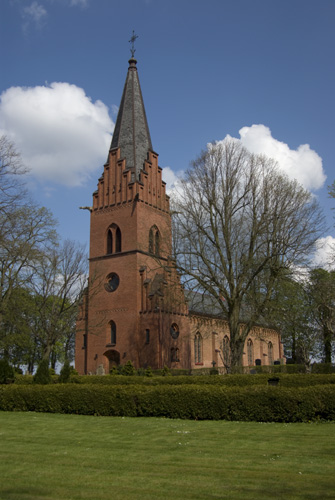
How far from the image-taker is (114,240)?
36.7m

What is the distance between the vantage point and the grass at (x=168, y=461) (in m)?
6.20

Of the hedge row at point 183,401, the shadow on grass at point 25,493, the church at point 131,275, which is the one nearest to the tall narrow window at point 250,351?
the church at point 131,275

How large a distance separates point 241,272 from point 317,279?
9.69m

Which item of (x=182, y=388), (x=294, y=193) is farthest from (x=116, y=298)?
(x=182, y=388)

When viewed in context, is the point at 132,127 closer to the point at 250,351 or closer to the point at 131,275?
the point at 131,275

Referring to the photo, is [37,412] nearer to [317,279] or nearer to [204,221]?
[204,221]

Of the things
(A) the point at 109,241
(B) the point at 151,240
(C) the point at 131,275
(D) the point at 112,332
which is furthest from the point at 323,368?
(A) the point at 109,241

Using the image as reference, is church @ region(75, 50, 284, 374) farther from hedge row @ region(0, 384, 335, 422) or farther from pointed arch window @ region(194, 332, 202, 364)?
hedge row @ region(0, 384, 335, 422)

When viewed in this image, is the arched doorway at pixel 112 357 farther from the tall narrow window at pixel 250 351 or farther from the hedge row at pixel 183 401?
the tall narrow window at pixel 250 351

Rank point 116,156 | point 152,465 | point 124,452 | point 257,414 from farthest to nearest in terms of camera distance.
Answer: point 116,156
point 257,414
point 124,452
point 152,465

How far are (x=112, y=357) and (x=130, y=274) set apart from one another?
258 inches

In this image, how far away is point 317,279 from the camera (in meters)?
32.1

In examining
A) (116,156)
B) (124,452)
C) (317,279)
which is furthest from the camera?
(116,156)

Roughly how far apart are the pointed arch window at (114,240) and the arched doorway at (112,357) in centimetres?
766
